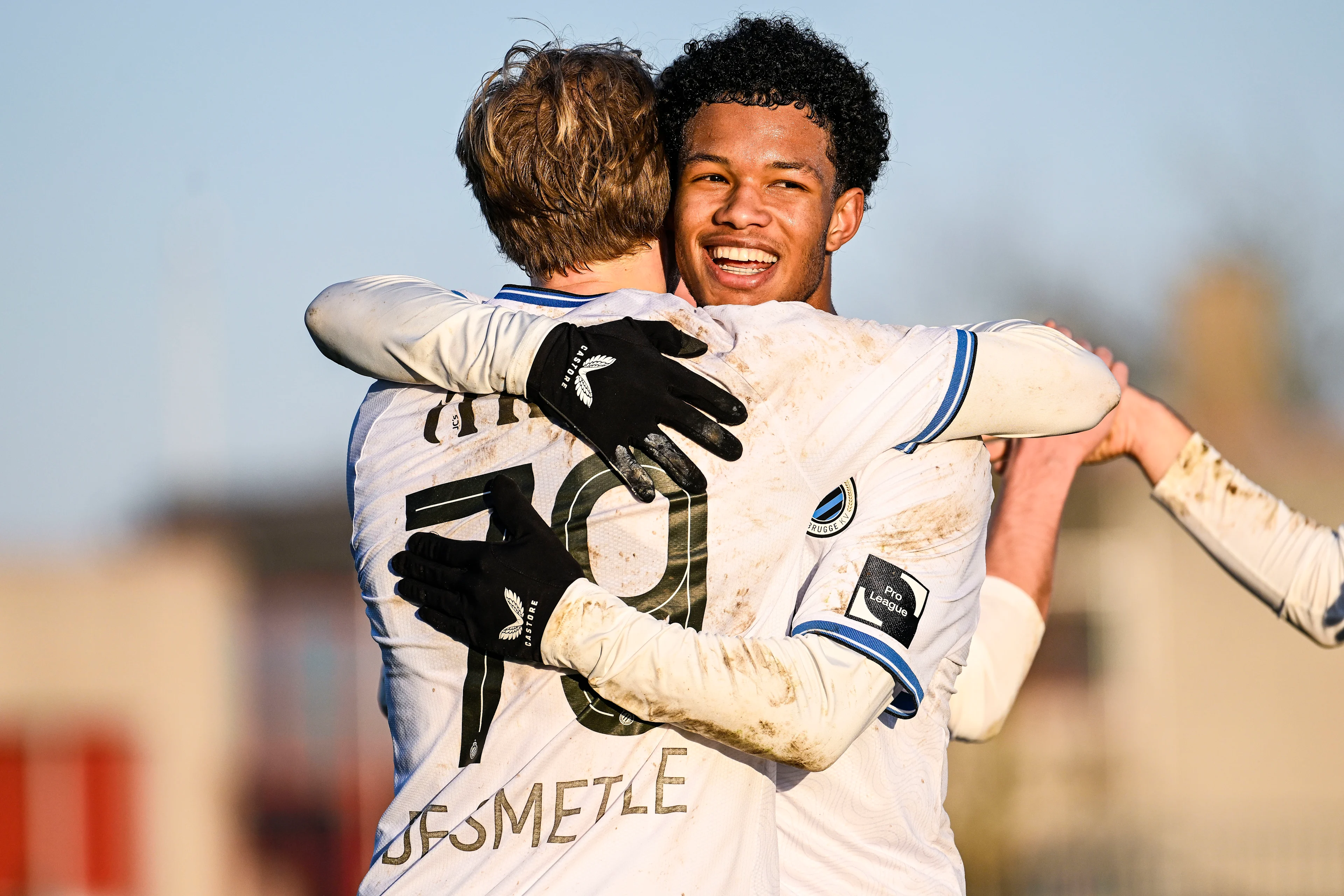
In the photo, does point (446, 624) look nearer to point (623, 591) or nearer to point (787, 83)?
point (623, 591)

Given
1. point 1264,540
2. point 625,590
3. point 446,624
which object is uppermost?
point 625,590

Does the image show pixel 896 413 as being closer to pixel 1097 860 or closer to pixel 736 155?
pixel 736 155

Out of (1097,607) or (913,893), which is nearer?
(913,893)

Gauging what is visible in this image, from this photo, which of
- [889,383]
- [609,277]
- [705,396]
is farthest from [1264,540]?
[705,396]

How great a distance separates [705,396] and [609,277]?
501mm

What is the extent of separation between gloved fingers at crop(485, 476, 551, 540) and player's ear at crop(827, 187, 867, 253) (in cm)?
130

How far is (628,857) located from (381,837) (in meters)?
0.50

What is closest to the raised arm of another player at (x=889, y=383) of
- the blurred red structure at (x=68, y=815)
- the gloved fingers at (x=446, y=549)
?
the gloved fingers at (x=446, y=549)

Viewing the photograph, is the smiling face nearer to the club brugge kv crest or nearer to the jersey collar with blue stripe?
the jersey collar with blue stripe

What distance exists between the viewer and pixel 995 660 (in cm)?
379

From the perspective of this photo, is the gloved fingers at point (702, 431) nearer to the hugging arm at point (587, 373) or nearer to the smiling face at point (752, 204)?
the hugging arm at point (587, 373)

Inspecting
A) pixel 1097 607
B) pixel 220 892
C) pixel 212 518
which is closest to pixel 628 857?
pixel 1097 607

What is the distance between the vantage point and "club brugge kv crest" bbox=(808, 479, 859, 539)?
8.94 ft

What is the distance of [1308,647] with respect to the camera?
695 inches
